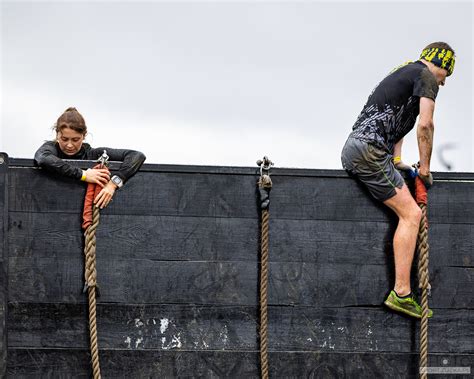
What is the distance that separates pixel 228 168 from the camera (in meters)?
4.95

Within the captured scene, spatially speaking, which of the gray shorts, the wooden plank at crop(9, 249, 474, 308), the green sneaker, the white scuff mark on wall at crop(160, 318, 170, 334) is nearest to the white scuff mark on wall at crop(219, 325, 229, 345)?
the wooden plank at crop(9, 249, 474, 308)

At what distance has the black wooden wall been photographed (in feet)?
15.8

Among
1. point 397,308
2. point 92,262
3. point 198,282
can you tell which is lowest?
point 397,308

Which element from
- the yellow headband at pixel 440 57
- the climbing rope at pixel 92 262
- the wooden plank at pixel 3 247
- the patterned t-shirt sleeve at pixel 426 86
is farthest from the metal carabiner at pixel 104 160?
the yellow headband at pixel 440 57

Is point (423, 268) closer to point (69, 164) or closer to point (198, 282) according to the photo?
point (198, 282)

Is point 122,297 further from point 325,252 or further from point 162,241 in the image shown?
point 325,252

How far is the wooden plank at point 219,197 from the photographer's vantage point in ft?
15.9

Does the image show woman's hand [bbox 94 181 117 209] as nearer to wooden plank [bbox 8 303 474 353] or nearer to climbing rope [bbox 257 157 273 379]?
wooden plank [bbox 8 303 474 353]

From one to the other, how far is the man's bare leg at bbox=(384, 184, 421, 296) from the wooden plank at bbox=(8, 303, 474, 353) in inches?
8.2

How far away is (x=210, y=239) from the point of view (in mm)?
4914

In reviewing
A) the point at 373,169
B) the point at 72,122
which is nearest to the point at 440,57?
the point at 373,169

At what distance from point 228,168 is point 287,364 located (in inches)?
48.5

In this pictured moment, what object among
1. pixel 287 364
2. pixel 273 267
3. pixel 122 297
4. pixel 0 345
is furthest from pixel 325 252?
pixel 0 345

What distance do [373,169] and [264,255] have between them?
87 centimetres
